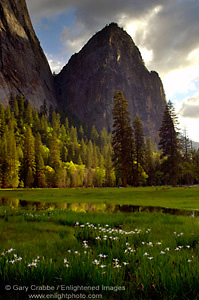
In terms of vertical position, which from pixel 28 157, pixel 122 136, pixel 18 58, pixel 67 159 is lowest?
pixel 28 157

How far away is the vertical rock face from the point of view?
154125 mm

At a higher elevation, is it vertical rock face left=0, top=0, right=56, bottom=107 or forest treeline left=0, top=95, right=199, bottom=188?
vertical rock face left=0, top=0, right=56, bottom=107

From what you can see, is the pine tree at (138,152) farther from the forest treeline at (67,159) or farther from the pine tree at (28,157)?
the pine tree at (28,157)

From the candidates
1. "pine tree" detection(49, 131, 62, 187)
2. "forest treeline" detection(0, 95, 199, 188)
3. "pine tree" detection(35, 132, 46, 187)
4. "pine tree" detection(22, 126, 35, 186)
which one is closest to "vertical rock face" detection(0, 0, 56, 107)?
"forest treeline" detection(0, 95, 199, 188)

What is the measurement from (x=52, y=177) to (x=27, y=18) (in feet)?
582

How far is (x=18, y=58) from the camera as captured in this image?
552ft

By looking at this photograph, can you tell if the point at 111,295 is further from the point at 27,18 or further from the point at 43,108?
the point at 27,18

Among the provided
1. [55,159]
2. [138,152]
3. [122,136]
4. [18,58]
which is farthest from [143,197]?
[18,58]

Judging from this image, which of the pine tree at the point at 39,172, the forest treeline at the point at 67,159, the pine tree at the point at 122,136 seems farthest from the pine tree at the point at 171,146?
the pine tree at the point at 39,172

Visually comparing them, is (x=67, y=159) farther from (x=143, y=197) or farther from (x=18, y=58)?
(x=143, y=197)

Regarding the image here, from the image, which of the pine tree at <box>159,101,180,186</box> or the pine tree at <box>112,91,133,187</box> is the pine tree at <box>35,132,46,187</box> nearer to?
the pine tree at <box>112,91,133,187</box>

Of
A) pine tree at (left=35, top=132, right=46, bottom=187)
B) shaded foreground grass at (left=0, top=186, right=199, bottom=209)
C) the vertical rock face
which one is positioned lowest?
shaded foreground grass at (left=0, top=186, right=199, bottom=209)

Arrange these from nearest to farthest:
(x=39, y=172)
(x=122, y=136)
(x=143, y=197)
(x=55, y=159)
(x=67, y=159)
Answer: (x=143, y=197)
(x=122, y=136)
(x=39, y=172)
(x=55, y=159)
(x=67, y=159)

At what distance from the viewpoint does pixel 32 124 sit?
118875 mm
